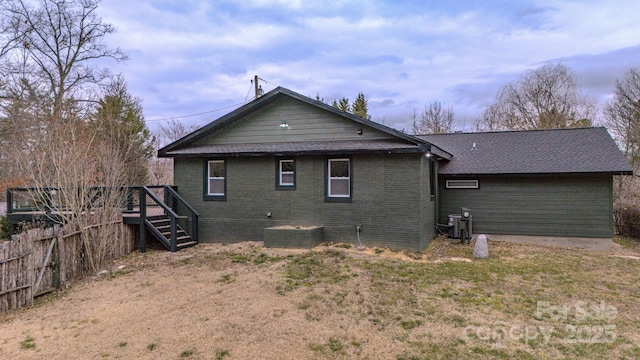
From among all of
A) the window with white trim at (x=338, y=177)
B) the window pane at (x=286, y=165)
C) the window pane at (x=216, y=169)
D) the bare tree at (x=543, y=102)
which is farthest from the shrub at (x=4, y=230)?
the bare tree at (x=543, y=102)

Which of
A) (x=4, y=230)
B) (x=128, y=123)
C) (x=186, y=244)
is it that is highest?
(x=128, y=123)

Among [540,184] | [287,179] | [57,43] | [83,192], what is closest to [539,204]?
[540,184]

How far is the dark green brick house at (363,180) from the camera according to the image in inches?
376

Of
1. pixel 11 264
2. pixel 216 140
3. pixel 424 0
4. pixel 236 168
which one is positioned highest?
pixel 424 0

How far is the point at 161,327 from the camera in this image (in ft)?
15.4

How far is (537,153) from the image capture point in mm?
11883

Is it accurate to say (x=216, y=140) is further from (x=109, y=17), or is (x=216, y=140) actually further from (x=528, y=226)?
(x=109, y=17)

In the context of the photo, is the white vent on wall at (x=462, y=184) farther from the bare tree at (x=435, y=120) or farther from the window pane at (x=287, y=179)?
the bare tree at (x=435, y=120)

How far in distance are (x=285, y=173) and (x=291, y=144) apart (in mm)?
936

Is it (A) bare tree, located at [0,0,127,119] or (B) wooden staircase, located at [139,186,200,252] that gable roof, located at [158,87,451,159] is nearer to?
(B) wooden staircase, located at [139,186,200,252]

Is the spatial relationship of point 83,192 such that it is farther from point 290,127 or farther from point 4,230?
point 4,230

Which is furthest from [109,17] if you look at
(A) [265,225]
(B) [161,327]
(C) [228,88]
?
(B) [161,327]

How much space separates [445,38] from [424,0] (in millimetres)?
4678

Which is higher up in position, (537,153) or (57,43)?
(57,43)
